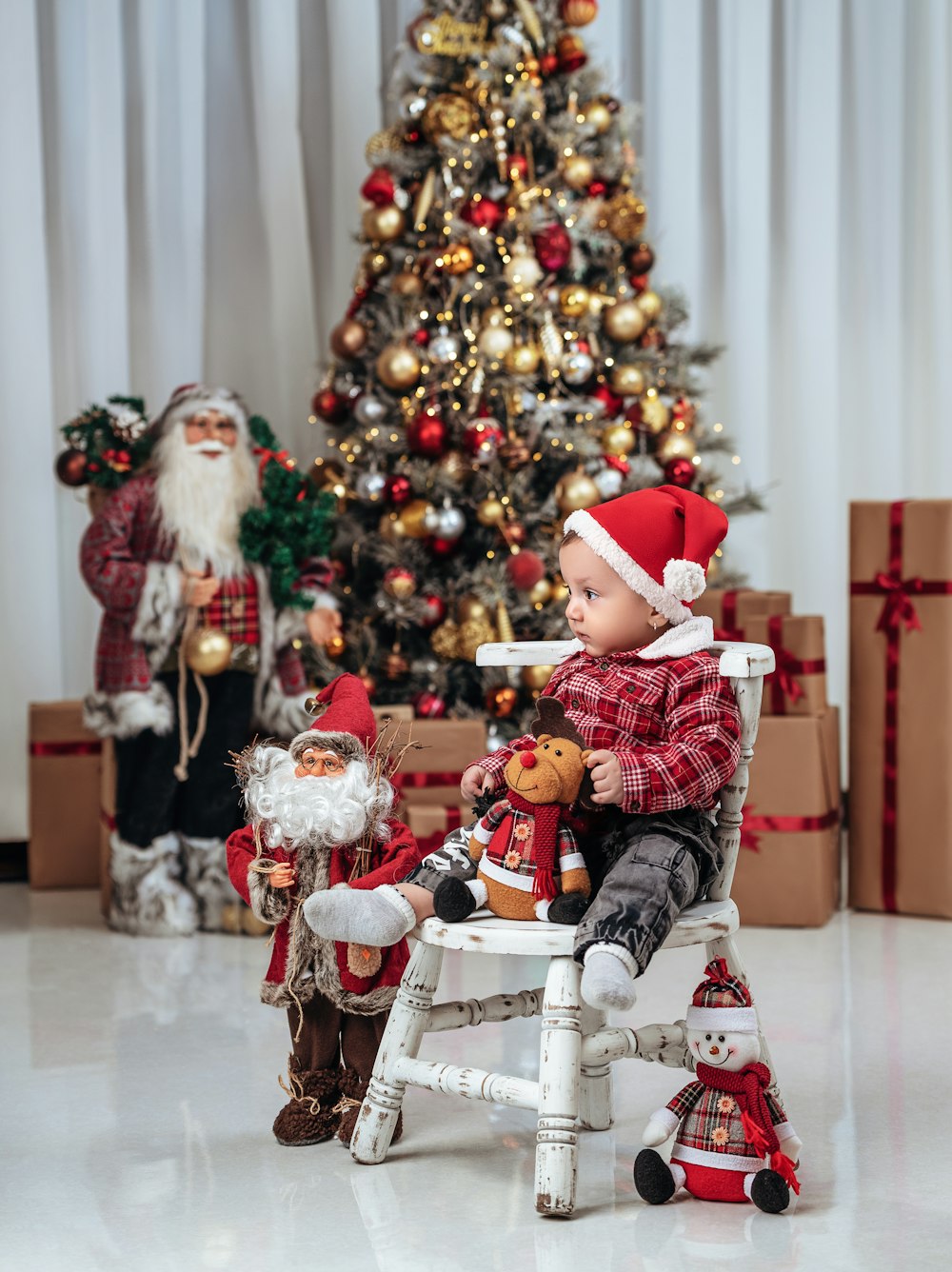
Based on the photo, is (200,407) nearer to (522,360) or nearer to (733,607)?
(522,360)

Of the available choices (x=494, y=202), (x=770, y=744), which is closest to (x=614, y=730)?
(x=770, y=744)

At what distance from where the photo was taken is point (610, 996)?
6.00ft

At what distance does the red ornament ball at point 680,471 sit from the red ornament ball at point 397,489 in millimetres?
641

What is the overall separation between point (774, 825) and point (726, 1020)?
151cm

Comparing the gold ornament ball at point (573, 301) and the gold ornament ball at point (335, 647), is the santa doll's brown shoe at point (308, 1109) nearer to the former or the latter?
the gold ornament ball at point (335, 647)

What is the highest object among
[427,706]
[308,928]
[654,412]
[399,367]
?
[399,367]

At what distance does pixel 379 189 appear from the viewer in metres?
3.91

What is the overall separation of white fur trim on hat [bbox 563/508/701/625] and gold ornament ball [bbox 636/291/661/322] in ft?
6.25

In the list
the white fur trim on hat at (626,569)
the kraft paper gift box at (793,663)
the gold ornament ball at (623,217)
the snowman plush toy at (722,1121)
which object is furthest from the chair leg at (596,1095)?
the gold ornament ball at (623,217)

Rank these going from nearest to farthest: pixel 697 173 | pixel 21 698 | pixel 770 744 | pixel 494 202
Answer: pixel 770 744 → pixel 494 202 → pixel 21 698 → pixel 697 173

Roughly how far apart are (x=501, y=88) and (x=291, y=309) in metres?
0.99

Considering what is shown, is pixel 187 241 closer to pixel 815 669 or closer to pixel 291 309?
pixel 291 309

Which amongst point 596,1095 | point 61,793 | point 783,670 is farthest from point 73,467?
point 596,1095

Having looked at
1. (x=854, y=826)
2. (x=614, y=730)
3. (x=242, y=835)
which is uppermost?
(x=614, y=730)
